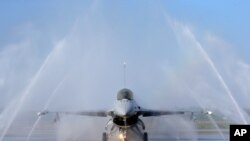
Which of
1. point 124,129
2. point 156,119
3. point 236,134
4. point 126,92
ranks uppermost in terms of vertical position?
point 156,119

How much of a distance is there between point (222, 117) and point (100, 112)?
14.2 m

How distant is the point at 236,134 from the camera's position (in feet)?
63.9

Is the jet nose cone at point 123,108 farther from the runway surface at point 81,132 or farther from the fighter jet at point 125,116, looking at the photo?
the runway surface at point 81,132

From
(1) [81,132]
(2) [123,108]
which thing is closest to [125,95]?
(2) [123,108]

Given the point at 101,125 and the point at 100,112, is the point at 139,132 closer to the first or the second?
the point at 100,112

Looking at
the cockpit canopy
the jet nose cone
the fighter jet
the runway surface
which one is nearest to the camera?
the jet nose cone

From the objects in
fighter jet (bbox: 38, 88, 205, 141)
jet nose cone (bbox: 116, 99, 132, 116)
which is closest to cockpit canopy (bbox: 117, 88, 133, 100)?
fighter jet (bbox: 38, 88, 205, 141)

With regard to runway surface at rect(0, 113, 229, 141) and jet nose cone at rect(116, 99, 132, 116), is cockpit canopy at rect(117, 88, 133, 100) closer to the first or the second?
jet nose cone at rect(116, 99, 132, 116)

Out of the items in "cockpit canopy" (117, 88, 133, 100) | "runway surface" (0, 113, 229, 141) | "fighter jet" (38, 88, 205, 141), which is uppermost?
"runway surface" (0, 113, 229, 141)

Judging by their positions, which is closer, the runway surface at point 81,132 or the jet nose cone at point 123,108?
the jet nose cone at point 123,108

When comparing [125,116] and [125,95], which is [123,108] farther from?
[125,95]

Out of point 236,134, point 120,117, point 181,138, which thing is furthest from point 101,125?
point 236,134

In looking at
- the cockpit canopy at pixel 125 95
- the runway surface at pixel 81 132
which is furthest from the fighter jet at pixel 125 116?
the runway surface at pixel 81 132

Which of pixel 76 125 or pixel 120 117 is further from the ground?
pixel 76 125
